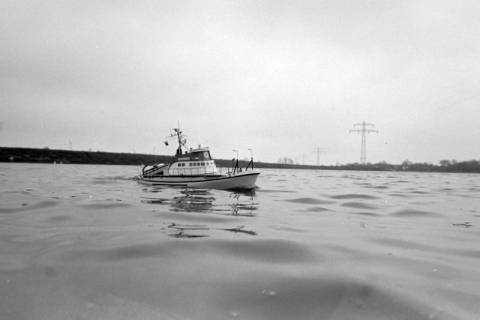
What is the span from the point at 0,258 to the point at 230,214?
27.1 feet

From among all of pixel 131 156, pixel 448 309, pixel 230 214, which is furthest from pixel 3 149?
pixel 448 309

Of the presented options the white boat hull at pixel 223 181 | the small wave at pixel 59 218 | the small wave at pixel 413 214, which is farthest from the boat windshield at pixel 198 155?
the small wave at pixel 413 214

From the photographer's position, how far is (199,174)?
1153 inches

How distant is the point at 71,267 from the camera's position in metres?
5.56

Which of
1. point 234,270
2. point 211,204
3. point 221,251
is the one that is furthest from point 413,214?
point 234,270

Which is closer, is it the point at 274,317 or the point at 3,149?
the point at 274,317

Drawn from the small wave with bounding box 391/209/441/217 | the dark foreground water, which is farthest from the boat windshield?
the small wave with bounding box 391/209/441/217

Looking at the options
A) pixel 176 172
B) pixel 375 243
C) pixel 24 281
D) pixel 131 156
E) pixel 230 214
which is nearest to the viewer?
pixel 24 281

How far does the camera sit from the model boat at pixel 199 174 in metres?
26.4

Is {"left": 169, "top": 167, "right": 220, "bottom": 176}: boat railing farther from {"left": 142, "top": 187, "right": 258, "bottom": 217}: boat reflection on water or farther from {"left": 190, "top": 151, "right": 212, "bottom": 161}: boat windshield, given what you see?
{"left": 142, "top": 187, "right": 258, "bottom": 217}: boat reflection on water

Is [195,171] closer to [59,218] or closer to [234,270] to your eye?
[59,218]

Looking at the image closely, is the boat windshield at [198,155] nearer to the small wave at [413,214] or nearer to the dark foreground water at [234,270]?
the dark foreground water at [234,270]

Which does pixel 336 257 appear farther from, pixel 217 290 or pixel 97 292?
pixel 97 292

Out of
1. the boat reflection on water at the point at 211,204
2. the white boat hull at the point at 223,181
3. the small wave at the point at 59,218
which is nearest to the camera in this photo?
the small wave at the point at 59,218
